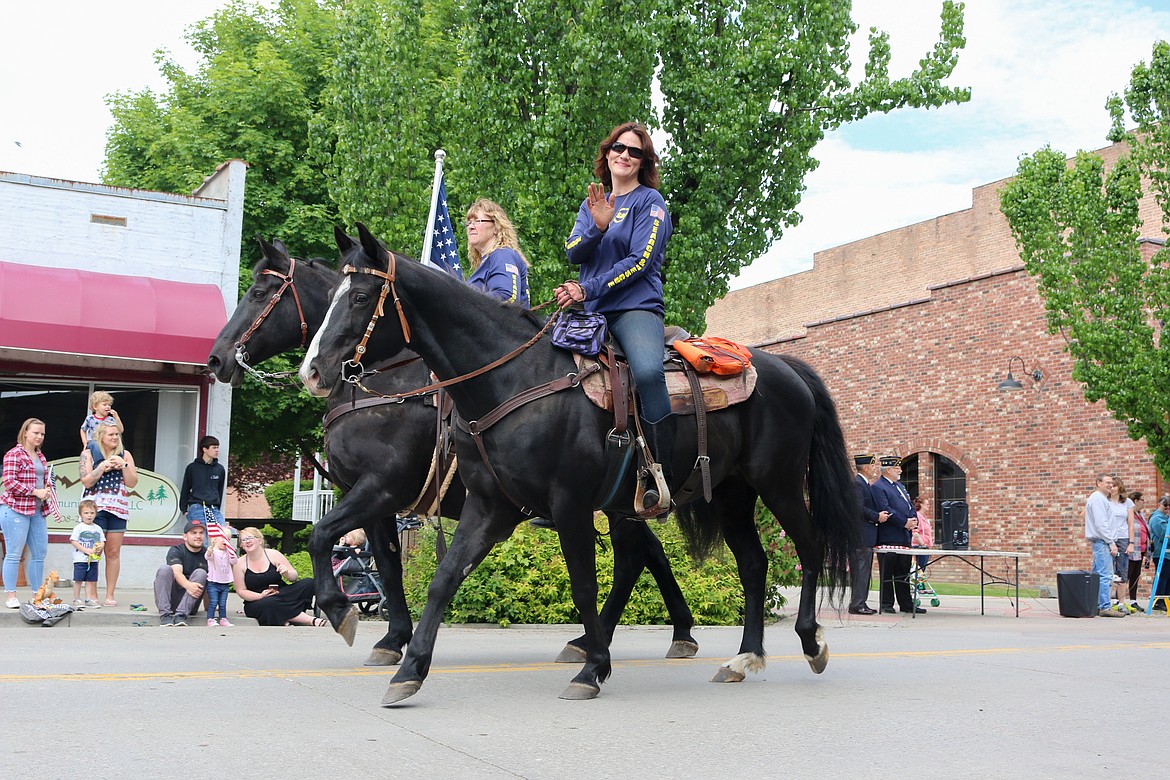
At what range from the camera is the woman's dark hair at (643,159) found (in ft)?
23.2

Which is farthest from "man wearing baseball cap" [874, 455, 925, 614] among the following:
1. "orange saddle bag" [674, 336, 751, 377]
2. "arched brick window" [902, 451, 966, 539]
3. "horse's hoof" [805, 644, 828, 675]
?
"arched brick window" [902, 451, 966, 539]

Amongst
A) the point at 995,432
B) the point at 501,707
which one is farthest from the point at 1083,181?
the point at 501,707

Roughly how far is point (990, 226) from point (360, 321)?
34821 mm

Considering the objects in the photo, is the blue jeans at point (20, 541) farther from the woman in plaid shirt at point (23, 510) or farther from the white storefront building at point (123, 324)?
the white storefront building at point (123, 324)

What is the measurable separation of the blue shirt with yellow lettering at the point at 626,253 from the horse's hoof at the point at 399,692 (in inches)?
94.6

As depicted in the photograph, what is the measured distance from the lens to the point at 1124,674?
8.21 m

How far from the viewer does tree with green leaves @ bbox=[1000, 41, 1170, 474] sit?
22.2 metres

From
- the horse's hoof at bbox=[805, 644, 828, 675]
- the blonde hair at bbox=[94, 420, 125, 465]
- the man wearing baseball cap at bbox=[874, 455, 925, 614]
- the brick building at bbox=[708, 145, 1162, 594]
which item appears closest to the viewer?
the horse's hoof at bbox=[805, 644, 828, 675]

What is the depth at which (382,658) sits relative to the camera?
25.2 feet

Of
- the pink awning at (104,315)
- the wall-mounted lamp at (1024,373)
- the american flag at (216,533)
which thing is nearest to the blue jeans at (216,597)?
the american flag at (216,533)

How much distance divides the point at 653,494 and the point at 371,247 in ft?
6.83

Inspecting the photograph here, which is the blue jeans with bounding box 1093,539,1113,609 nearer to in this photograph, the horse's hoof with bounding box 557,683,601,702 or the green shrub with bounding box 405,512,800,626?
the green shrub with bounding box 405,512,800,626

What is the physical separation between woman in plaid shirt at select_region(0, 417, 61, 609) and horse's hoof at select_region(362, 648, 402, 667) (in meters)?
5.82

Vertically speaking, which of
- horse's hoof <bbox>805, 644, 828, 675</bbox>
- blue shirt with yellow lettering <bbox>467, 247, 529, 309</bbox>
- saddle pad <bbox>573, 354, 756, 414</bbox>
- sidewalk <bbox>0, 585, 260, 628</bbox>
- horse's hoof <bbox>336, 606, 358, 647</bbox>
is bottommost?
sidewalk <bbox>0, 585, 260, 628</bbox>
